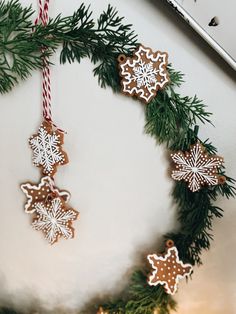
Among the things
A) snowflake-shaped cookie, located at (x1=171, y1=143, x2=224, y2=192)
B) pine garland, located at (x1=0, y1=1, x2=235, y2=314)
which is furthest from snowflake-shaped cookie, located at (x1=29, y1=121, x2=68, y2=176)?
snowflake-shaped cookie, located at (x1=171, y1=143, x2=224, y2=192)

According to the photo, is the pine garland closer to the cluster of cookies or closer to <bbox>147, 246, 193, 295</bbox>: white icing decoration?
<bbox>147, 246, 193, 295</bbox>: white icing decoration

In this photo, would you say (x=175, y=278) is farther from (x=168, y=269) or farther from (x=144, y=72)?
(x=144, y=72)

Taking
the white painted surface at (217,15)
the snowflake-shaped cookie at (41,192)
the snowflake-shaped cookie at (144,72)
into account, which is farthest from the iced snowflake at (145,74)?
the snowflake-shaped cookie at (41,192)

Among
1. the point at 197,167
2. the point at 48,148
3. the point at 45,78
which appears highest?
the point at 45,78

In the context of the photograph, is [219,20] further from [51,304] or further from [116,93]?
[51,304]

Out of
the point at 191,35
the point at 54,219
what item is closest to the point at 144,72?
the point at 191,35
